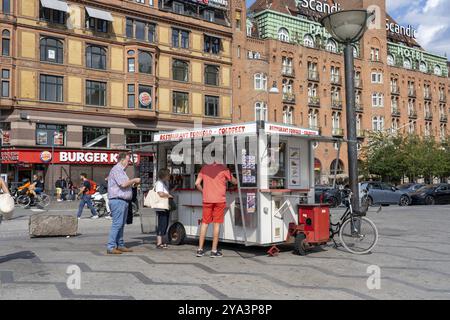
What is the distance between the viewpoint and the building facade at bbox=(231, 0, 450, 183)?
166ft

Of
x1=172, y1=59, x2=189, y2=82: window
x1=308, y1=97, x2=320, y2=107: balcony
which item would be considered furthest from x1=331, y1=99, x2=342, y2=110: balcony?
x1=172, y1=59, x2=189, y2=82: window

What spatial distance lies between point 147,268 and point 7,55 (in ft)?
107

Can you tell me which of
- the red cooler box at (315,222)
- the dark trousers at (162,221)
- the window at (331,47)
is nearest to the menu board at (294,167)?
the red cooler box at (315,222)

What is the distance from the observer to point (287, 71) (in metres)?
53.4

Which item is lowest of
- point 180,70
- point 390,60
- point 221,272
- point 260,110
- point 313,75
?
point 221,272

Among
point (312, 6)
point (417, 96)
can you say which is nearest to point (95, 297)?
point (312, 6)

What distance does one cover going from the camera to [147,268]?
812 cm

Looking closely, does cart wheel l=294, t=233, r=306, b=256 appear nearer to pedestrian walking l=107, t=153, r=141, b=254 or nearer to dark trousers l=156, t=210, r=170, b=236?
dark trousers l=156, t=210, r=170, b=236

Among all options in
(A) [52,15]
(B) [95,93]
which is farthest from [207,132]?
(A) [52,15]

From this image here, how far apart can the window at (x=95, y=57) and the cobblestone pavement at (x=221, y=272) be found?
→ 1197 inches

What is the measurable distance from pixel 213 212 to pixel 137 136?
34.4 metres

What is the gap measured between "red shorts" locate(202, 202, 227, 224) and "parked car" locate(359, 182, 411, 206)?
2278 centimetres

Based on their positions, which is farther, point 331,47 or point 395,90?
point 395,90

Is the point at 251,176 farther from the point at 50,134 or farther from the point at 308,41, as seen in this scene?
the point at 308,41
